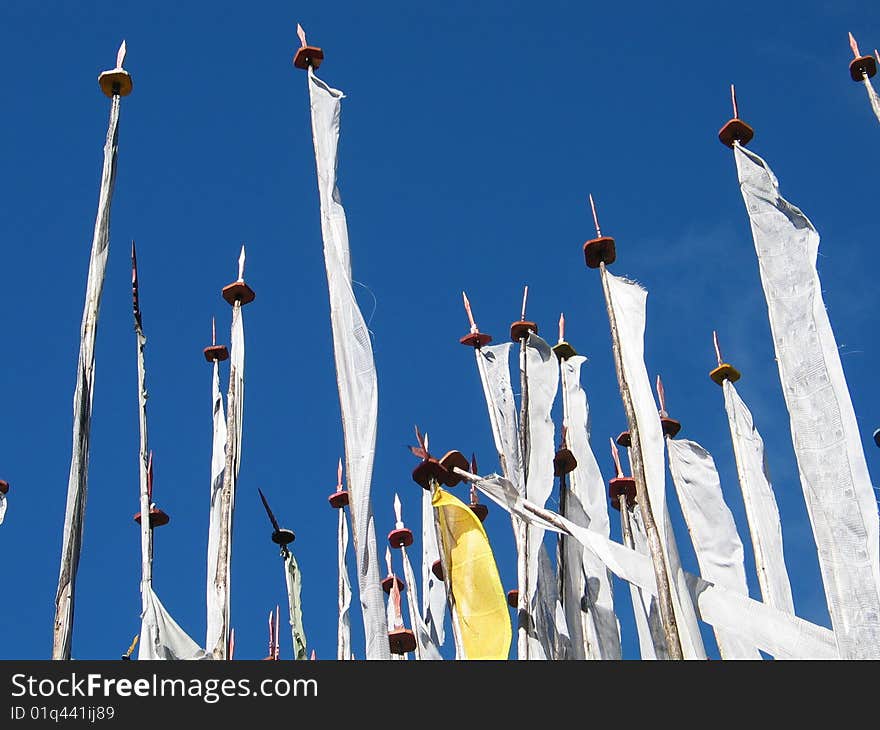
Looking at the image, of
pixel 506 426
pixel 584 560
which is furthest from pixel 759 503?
pixel 506 426

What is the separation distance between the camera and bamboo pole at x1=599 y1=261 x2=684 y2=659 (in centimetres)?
830

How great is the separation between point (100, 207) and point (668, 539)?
4.81 m

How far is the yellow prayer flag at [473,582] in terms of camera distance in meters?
9.92

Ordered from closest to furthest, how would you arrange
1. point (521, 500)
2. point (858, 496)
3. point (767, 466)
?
point (858, 496), point (521, 500), point (767, 466)

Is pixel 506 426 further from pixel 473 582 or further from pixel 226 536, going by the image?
pixel 226 536

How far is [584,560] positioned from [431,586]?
2697 mm

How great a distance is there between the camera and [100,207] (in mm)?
10367

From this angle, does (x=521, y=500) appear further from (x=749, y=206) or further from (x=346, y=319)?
(x=749, y=206)

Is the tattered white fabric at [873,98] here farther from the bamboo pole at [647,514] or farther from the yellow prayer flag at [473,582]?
the yellow prayer flag at [473,582]

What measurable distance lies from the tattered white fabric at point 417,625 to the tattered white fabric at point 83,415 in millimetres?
4159

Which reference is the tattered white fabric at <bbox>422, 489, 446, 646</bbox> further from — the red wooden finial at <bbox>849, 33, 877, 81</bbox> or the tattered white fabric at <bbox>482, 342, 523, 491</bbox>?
the red wooden finial at <bbox>849, 33, 877, 81</bbox>

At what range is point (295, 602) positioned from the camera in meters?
12.8

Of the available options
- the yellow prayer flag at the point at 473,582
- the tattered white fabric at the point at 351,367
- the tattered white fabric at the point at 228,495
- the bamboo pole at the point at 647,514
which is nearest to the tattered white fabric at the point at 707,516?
the yellow prayer flag at the point at 473,582
